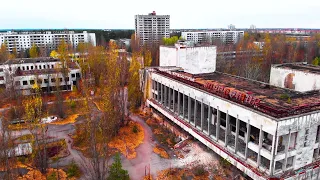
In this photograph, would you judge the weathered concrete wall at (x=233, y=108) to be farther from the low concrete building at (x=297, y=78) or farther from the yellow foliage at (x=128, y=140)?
the low concrete building at (x=297, y=78)

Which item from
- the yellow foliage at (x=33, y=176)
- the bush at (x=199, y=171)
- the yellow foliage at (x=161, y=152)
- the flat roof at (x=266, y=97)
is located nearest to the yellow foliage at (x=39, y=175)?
the yellow foliage at (x=33, y=176)

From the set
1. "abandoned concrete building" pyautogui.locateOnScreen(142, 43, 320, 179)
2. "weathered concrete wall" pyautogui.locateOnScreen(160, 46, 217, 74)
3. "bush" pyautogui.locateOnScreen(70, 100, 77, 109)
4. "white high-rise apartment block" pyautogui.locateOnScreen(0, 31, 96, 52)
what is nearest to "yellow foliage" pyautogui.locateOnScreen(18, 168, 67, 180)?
"abandoned concrete building" pyautogui.locateOnScreen(142, 43, 320, 179)

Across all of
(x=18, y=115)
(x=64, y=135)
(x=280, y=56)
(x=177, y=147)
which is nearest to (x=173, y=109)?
(x=177, y=147)

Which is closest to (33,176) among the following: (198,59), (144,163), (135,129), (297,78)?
(144,163)

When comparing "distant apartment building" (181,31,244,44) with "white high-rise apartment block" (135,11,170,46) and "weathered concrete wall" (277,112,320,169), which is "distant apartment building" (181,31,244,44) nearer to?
"white high-rise apartment block" (135,11,170,46)

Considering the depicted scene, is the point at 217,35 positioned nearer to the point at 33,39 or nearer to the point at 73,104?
the point at 33,39
